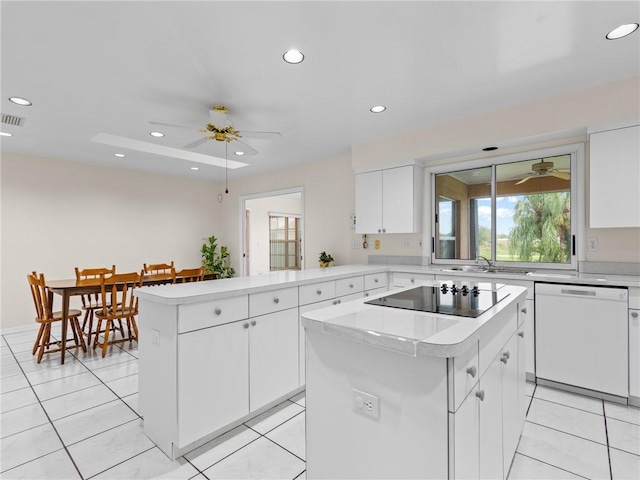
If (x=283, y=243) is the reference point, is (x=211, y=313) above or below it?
below

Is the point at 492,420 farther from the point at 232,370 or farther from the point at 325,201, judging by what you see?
the point at 325,201

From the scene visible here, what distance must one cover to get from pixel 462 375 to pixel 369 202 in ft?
10.8

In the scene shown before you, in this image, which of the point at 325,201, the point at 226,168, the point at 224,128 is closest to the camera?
the point at 224,128

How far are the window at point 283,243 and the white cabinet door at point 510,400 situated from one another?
778 centimetres

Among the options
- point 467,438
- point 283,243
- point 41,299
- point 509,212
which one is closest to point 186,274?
point 41,299

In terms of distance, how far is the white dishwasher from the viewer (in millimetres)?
2441

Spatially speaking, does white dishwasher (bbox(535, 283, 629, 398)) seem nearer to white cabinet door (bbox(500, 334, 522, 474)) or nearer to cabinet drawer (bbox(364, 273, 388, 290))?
white cabinet door (bbox(500, 334, 522, 474))

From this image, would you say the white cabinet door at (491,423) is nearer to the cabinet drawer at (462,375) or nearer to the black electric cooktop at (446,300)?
the cabinet drawer at (462,375)

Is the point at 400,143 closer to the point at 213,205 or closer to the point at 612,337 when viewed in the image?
the point at 612,337

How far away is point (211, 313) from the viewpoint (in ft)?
6.59

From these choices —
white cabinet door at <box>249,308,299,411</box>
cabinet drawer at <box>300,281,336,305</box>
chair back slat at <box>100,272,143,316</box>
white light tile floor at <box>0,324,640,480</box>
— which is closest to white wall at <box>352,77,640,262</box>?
white light tile floor at <box>0,324,640,480</box>

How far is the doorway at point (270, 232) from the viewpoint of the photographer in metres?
8.36

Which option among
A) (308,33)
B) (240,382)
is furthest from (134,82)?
(240,382)

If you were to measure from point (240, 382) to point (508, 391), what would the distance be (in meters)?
1.60
